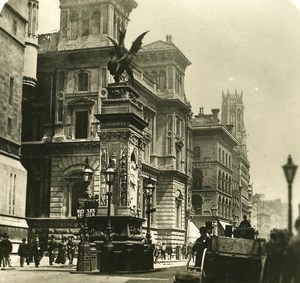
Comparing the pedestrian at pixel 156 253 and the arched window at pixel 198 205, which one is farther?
the arched window at pixel 198 205

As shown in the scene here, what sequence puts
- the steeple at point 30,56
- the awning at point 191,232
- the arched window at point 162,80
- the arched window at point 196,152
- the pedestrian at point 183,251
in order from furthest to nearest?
the arched window at point 196,152 < the awning at point 191,232 < the arched window at point 162,80 < the pedestrian at point 183,251 < the steeple at point 30,56

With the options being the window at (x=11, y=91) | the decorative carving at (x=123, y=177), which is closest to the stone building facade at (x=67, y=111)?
the window at (x=11, y=91)

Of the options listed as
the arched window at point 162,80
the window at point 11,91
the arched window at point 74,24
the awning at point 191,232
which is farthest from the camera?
the awning at point 191,232

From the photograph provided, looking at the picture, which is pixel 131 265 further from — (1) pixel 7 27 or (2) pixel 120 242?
(1) pixel 7 27

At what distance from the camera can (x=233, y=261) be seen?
1071cm

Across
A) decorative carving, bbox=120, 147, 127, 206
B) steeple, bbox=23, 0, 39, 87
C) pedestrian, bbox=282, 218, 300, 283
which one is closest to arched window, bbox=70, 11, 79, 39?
steeple, bbox=23, 0, 39, 87

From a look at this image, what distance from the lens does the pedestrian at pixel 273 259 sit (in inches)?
349

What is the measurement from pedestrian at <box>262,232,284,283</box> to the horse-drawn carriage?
837 mm

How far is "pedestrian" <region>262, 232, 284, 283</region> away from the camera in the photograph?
8859 mm

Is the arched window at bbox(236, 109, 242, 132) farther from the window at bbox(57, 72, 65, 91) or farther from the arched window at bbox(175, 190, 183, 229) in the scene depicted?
the window at bbox(57, 72, 65, 91)

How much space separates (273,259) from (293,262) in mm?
594

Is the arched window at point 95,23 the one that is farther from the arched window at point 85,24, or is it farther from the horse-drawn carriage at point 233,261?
the horse-drawn carriage at point 233,261

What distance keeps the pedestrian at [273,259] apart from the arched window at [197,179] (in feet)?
181

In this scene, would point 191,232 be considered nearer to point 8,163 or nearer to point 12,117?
point 12,117
